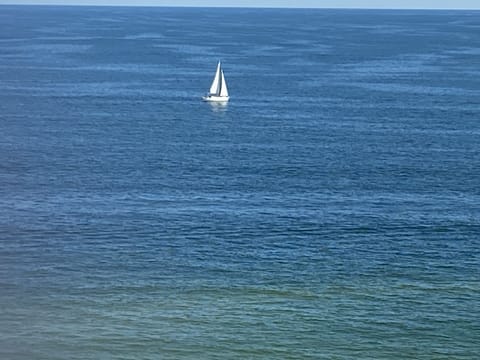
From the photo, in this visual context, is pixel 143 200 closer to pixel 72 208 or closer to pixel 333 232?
pixel 72 208

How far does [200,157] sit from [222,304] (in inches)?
1955

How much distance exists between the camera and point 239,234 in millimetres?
96438

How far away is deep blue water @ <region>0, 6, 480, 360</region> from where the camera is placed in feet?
245

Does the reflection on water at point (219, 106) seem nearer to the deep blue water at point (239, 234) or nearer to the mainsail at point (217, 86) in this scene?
the deep blue water at point (239, 234)

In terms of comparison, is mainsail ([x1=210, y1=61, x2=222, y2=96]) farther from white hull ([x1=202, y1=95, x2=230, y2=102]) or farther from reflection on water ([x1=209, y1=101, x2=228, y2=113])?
reflection on water ([x1=209, y1=101, x2=228, y2=113])

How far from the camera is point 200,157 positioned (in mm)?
128125

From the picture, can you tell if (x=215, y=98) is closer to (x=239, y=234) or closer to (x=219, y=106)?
(x=219, y=106)

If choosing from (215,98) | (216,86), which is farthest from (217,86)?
(215,98)

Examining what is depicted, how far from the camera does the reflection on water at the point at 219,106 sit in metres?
164

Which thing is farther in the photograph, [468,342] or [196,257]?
[196,257]

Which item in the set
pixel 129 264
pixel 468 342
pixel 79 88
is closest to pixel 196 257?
pixel 129 264

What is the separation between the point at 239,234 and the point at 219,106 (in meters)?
72.9

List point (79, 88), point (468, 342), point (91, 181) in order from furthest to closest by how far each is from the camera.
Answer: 1. point (79, 88)
2. point (91, 181)
3. point (468, 342)

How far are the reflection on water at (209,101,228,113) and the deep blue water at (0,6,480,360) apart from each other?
3.02m
